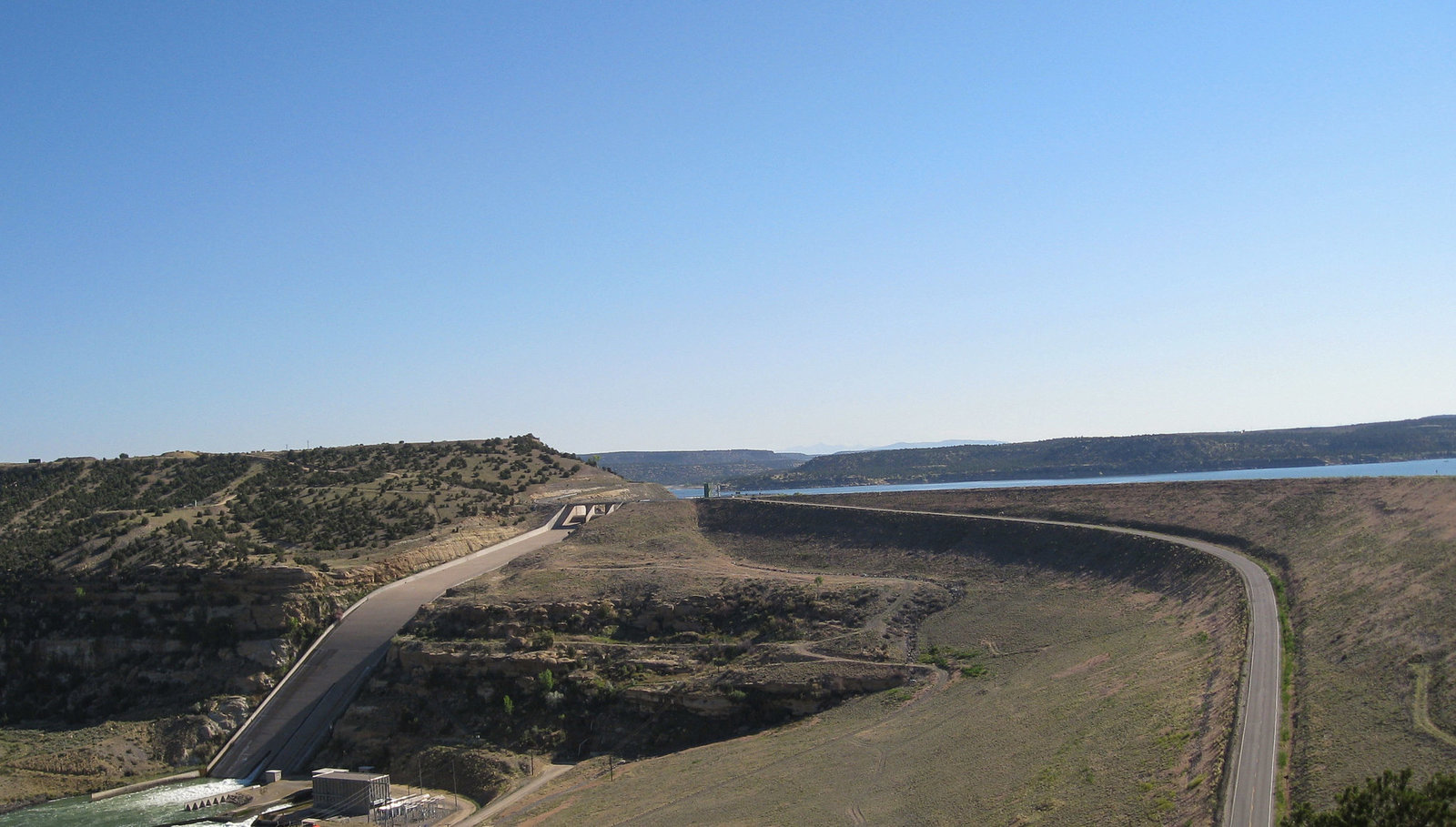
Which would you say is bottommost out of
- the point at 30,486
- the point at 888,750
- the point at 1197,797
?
the point at 888,750

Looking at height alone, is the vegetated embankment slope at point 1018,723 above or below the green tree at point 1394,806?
below

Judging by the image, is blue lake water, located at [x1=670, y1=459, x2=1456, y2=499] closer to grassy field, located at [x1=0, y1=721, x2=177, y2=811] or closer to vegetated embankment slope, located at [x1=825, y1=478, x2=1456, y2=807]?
vegetated embankment slope, located at [x1=825, y1=478, x2=1456, y2=807]

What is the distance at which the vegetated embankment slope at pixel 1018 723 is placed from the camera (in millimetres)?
20234

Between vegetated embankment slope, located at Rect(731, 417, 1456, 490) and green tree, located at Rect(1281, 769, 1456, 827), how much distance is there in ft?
340

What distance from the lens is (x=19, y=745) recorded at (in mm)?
39219

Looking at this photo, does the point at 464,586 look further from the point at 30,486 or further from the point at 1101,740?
the point at 30,486

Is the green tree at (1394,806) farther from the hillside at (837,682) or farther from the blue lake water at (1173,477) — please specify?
the blue lake water at (1173,477)

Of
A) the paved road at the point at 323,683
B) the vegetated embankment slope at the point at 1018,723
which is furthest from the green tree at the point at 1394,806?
the paved road at the point at 323,683

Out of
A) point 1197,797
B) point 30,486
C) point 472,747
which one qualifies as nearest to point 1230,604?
point 1197,797

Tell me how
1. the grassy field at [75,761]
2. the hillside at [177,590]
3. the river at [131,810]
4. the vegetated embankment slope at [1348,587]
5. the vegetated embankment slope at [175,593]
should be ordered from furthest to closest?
the hillside at [177,590]
the vegetated embankment slope at [175,593]
the grassy field at [75,761]
the river at [131,810]
the vegetated embankment slope at [1348,587]

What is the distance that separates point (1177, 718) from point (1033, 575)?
69.1 ft

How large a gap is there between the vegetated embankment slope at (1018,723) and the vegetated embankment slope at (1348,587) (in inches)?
71.7

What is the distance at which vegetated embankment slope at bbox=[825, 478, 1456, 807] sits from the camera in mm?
18156

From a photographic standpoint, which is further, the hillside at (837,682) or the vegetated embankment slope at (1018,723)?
the hillside at (837,682)
